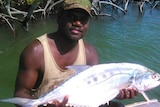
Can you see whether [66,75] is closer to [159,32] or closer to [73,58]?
[73,58]

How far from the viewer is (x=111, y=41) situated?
12078mm

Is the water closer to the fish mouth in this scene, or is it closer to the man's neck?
the man's neck

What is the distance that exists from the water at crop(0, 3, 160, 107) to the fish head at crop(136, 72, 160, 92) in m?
4.17

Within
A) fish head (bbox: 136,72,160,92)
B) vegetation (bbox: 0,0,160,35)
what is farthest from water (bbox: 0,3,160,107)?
fish head (bbox: 136,72,160,92)

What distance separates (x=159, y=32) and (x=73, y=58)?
10.9m

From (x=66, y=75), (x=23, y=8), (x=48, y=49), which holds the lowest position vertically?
(x=23, y=8)

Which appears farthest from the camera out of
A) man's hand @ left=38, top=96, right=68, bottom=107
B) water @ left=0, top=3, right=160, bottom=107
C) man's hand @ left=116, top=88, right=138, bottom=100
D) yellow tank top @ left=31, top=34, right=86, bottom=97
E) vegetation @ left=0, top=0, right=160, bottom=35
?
vegetation @ left=0, top=0, right=160, bottom=35

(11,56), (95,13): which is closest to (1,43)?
(11,56)

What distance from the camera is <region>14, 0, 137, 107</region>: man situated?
300 cm

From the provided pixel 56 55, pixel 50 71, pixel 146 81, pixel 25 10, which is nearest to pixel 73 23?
pixel 56 55

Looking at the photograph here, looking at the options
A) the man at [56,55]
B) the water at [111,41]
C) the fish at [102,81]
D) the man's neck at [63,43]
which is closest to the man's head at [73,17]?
the man at [56,55]

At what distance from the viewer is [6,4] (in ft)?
39.3

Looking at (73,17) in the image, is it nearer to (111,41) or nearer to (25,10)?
(111,41)

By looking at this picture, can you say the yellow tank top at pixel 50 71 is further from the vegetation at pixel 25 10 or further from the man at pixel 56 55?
the vegetation at pixel 25 10
